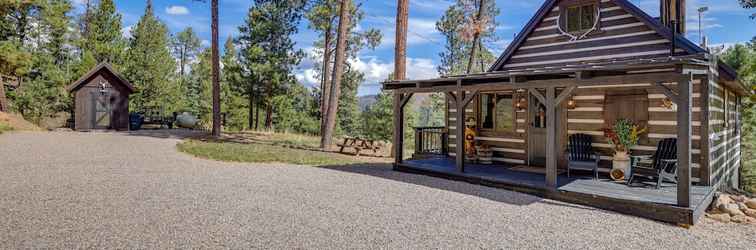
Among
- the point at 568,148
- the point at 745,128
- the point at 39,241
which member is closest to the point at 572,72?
the point at 568,148

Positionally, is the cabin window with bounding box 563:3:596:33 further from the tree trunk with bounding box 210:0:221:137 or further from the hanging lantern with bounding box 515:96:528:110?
the tree trunk with bounding box 210:0:221:137

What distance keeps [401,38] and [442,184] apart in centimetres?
701

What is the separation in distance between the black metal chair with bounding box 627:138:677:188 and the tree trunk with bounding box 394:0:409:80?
7.65 meters

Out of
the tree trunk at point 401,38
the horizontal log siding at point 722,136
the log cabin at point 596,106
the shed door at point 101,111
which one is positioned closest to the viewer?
the log cabin at point 596,106

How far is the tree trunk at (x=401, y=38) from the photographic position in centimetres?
1370

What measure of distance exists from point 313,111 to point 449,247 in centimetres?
2830

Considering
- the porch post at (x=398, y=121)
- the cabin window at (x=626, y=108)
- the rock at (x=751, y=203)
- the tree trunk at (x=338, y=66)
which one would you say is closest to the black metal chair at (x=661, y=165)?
the cabin window at (x=626, y=108)

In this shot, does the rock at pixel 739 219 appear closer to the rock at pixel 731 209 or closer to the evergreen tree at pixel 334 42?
the rock at pixel 731 209

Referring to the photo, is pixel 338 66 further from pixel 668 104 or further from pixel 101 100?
pixel 101 100

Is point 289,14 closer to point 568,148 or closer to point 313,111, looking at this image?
point 313,111

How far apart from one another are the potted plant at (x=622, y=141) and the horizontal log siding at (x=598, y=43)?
208cm

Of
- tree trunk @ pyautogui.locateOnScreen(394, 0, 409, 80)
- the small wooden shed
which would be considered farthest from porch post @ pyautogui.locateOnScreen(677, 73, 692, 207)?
the small wooden shed

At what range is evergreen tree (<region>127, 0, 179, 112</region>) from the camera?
1082 inches

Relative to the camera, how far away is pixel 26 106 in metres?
24.0
